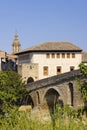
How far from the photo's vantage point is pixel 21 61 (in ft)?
213

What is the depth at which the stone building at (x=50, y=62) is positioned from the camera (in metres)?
59.1

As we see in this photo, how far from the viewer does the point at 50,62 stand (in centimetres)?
5922

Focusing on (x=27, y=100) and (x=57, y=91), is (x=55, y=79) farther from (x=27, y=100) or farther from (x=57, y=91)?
(x=27, y=100)

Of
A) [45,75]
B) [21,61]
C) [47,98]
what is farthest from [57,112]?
[21,61]

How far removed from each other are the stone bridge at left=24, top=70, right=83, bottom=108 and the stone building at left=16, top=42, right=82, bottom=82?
6778 mm

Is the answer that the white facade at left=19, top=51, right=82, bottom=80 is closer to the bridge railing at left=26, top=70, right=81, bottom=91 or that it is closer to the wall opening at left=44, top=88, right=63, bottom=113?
the bridge railing at left=26, top=70, right=81, bottom=91

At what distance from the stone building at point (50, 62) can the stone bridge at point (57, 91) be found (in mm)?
6778

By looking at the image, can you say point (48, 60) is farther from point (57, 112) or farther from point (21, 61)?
point (57, 112)

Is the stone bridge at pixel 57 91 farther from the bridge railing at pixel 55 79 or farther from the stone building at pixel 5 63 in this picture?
the stone building at pixel 5 63

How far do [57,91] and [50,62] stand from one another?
16.1 meters

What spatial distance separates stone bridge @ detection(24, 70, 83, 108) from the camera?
3922 centimetres

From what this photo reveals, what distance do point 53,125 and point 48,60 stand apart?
5018 cm

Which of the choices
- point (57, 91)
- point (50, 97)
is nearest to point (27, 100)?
point (50, 97)

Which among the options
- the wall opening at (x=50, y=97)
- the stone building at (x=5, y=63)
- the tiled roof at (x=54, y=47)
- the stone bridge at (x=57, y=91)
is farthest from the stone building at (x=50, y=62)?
the wall opening at (x=50, y=97)
